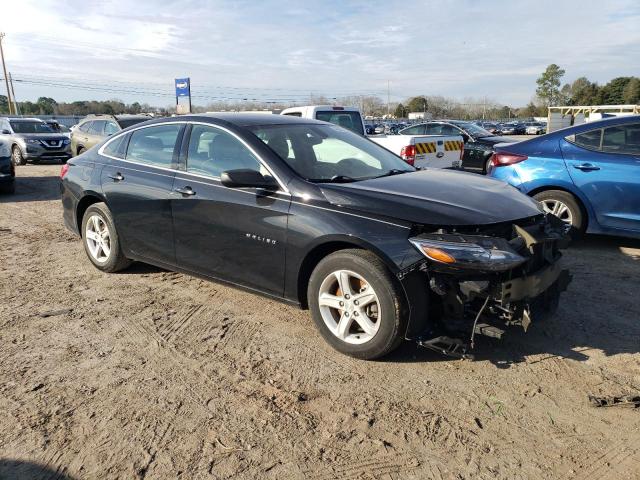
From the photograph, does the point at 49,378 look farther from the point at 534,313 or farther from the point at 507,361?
the point at 534,313

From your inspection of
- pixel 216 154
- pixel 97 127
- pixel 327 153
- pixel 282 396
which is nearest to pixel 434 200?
pixel 327 153

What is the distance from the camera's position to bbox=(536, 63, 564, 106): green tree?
103581 millimetres

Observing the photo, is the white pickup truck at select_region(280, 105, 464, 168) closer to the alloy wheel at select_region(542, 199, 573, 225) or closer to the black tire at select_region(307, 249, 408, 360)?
the alloy wheel at select_region(542, 199, 573, 225)

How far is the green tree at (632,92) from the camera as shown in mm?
74137

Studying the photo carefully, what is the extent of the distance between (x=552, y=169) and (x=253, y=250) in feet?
13.6

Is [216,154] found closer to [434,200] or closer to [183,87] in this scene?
[434,200]

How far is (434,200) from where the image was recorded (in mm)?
3514

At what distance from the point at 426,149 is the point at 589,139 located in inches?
135

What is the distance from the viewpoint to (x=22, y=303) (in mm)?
4633

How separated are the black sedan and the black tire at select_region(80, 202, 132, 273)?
11145 millimetres

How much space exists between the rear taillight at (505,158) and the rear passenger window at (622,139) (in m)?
0.91

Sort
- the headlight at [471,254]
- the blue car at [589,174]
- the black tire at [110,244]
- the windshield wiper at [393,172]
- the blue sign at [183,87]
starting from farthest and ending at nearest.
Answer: the blue sign at [183,87]
the blue car at [589,174]
the black tire at [110,244]
the windshield wiper at [393,172]
the headlight at [471,254]

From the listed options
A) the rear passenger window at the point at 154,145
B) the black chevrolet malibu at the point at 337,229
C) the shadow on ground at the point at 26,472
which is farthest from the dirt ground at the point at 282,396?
the rear passenger window at the point at 154,145

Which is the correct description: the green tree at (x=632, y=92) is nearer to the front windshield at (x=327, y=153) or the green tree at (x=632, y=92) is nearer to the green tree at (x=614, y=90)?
the green tree at (x=614, y=90)
